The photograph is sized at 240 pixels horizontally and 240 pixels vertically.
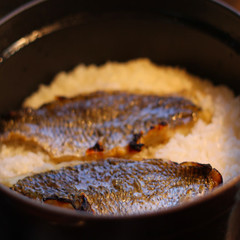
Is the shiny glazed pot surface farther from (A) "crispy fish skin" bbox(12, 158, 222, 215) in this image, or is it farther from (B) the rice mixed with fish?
(A) "crispy fish skin" bbox(12, 158, 222, 215)

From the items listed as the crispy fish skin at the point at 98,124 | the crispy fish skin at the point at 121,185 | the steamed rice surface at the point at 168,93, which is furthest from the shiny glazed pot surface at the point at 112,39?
the crispy fish skin at the point at 121,185

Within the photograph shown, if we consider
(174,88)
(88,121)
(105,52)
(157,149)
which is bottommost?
(157,149)

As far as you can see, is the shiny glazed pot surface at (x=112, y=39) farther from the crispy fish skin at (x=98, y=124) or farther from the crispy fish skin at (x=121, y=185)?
the crispy fish skin at (x=121, y=185)

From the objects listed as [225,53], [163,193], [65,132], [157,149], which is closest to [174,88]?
[225,53]

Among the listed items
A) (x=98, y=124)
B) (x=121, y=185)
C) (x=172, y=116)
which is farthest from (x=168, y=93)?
(x=121, y=185)

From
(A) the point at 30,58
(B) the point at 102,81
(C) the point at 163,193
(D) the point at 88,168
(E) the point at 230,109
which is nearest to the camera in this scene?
(C) the point at 163,193

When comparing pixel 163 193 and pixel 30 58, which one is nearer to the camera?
pixel 163 193

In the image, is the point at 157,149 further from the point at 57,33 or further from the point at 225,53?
the point at 57,33

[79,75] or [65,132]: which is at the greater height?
[79,75]

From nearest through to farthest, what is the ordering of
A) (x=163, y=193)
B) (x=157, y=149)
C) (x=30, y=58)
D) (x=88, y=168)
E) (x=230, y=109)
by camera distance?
(x=163, y=193) → (x=88, y=168) → (x=157, y=149) → (x=230, y=109) → (x=30, y=58)
